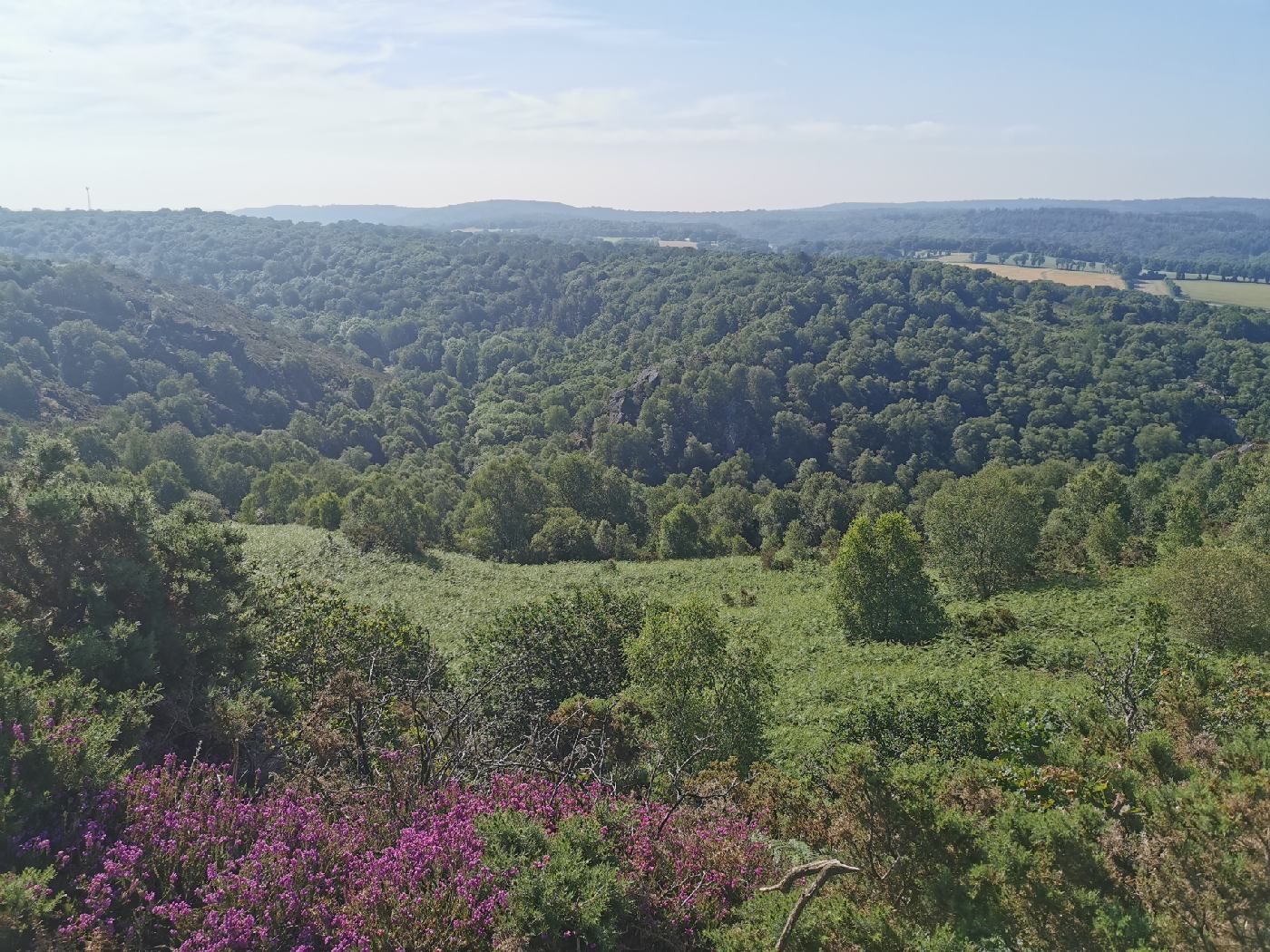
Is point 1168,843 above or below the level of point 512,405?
above

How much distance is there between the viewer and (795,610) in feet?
103

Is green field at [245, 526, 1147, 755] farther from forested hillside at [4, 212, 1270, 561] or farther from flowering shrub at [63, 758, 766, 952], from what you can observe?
forested hillside at [4, 212, 1270, 561]

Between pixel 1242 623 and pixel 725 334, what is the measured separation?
149 metres

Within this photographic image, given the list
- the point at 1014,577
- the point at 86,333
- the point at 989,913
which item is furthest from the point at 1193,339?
the point at 86,333

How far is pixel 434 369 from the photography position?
179m

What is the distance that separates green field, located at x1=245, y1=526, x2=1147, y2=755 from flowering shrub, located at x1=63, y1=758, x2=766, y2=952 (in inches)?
309

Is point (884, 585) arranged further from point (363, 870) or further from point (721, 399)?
point (721, 399)

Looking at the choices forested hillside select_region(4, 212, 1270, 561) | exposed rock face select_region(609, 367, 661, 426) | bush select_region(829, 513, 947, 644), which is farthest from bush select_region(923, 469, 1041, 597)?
exposed rock face select_region(609, 367, 661, 426)

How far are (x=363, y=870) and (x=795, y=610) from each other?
2539cm

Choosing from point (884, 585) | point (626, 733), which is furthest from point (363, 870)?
point (884, 585)

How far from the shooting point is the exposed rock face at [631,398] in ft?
412

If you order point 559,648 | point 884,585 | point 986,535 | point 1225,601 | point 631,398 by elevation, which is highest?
point 1225,601

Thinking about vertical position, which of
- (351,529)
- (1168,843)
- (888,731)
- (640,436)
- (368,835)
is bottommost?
(640,436)

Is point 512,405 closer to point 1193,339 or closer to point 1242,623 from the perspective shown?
point 1242,623
